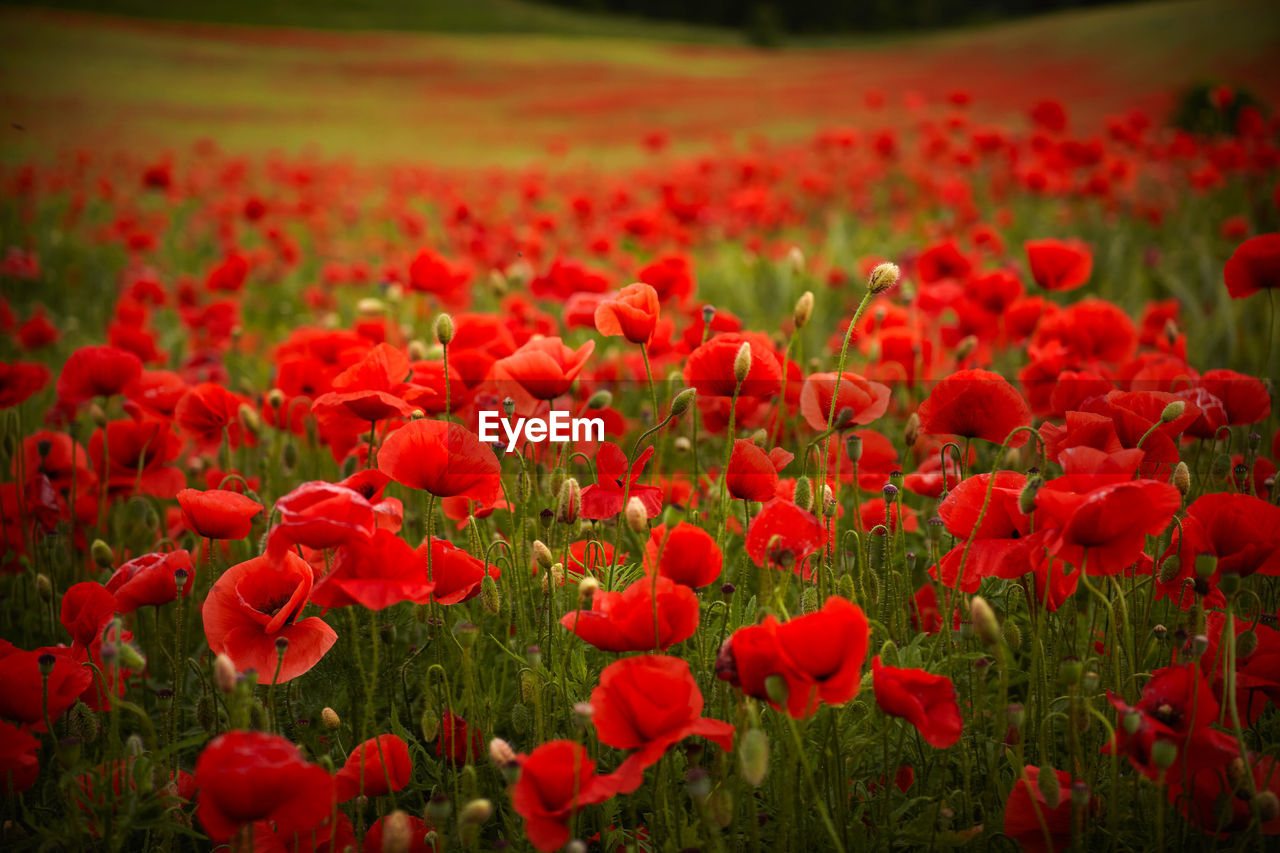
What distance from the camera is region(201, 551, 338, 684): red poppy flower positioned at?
3.60 feet

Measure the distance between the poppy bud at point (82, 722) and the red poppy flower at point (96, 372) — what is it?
2.66 feet

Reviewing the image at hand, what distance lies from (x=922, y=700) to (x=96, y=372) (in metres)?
1.70

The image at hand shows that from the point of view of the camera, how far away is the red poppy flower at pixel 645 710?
2.96 feet

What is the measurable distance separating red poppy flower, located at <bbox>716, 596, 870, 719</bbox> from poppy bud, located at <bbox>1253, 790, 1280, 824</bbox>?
0.44 meters

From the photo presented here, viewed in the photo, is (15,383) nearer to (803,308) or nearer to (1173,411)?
(803,308)

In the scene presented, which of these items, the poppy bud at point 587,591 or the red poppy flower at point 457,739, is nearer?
the poppy bud at point 587,591

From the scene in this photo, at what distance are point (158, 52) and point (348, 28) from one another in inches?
320

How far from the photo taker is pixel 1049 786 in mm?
948

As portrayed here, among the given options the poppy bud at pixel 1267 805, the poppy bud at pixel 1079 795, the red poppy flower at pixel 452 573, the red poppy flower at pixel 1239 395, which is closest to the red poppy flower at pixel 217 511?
the red poppy flower at pixel 452 573

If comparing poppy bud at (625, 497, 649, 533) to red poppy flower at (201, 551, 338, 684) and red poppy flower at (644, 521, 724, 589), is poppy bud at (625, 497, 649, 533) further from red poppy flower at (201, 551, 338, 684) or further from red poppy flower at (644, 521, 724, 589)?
red poppy flower at (201, 551, 338, 684)

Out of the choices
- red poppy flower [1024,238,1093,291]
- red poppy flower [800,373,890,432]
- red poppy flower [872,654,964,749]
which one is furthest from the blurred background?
red poppy flower [872,654,964,749]

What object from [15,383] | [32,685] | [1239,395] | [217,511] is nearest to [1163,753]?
[1239,395]

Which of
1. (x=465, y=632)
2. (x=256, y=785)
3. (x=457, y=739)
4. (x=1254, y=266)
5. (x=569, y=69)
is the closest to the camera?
(x=256, y=785)

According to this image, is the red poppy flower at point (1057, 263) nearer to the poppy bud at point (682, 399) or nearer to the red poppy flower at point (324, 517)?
the poppy bud at point (682, 399)
